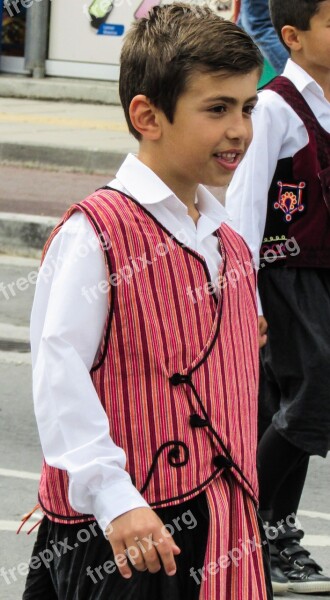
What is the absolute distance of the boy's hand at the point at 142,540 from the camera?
7.85 ft

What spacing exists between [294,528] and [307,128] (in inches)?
50.4

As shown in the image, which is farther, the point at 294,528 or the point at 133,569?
the point at 294,528

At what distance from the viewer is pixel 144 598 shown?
255cm

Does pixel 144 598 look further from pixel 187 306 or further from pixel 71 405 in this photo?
pixel 187 306

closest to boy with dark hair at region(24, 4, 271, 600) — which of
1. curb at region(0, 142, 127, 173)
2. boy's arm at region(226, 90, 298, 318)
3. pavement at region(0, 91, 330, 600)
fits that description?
boy's arm at region(226, 90, 298, 318)

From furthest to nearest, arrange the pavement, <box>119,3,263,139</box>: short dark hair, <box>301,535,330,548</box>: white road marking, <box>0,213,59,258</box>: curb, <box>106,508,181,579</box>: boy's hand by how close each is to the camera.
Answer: <box>0,213,59,258</box>: curb → the pavement → <box>301,535,330,548</box>: white road marking → <box>119,3,263,139</box>: short dark hair → <box>106,508,181,579</box>: boy's hand

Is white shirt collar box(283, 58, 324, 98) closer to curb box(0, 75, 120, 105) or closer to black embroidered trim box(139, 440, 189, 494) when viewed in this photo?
black embroidered trim box(139, 440, 189, 494)

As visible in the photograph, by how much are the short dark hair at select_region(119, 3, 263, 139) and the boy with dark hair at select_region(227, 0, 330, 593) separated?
114 cm

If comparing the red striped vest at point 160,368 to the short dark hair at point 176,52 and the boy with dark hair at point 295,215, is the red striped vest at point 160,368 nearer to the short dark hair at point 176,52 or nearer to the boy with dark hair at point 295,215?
the short dark hair at point 176,52

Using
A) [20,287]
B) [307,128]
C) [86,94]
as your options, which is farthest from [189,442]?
[86,94]

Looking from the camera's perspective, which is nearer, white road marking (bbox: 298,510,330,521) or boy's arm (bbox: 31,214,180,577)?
boy's arm (bbox: 31,214,180,577)

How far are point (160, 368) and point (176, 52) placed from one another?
603 mm

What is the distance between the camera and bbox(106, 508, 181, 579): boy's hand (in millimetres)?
2393

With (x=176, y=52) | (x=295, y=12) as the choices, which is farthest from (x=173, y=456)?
(x=295, y=12)
